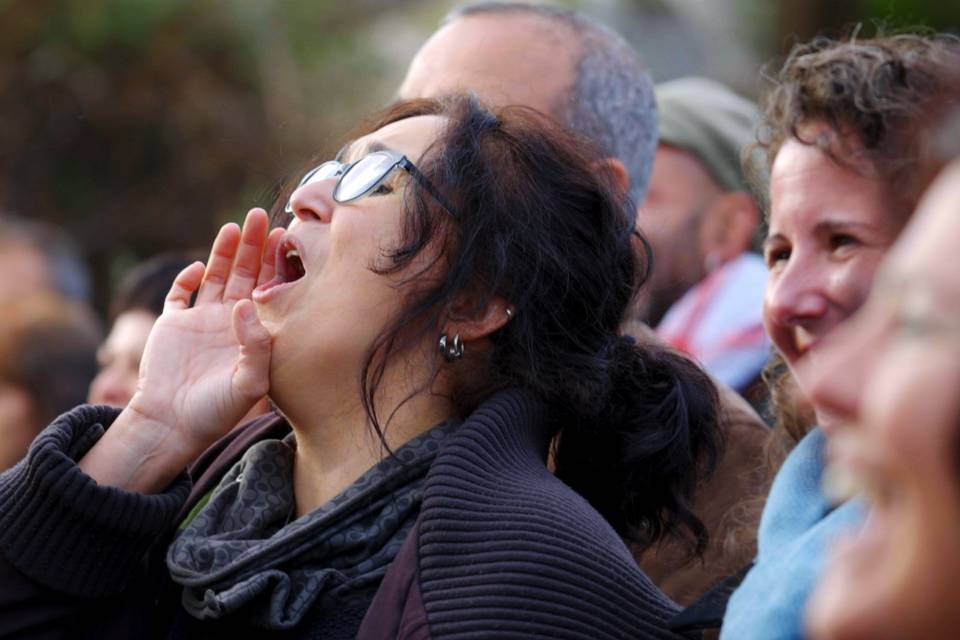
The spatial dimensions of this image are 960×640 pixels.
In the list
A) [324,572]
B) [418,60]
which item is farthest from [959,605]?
[418,60]

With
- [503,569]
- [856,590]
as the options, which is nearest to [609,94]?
[503,569]

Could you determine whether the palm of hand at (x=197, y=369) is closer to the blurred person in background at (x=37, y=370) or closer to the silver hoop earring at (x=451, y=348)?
the silver hoop earring at (x=451, y=348)

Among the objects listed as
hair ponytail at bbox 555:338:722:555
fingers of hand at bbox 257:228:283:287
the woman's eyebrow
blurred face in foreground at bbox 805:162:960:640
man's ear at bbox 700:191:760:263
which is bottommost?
man's ear at bbox 700:191:760:263

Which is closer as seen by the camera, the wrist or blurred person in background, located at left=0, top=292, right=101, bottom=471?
the wrist

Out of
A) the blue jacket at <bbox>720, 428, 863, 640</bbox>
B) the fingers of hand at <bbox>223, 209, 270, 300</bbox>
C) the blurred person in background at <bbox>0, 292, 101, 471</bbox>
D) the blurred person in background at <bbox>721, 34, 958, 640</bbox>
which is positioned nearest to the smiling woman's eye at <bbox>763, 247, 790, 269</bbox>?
the blurred person in background at <bbox>721, 34, 958, 640</bbox>

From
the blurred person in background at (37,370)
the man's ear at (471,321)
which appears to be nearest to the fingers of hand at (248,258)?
the man's ear at (471,321)

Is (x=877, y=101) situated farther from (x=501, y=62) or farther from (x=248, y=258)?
(x=501, y=62)

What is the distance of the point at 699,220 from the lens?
4449 mm

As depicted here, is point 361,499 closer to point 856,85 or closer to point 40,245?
point 856,85

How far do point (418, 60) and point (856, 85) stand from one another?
69.9 inches

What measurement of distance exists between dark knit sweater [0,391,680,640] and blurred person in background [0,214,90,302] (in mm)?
3436

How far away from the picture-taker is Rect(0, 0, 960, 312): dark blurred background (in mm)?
8570

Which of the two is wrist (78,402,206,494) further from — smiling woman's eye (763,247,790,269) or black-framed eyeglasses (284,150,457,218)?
smiling woman's eye (763,247,790,269)

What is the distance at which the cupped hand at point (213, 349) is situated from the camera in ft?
7.86
